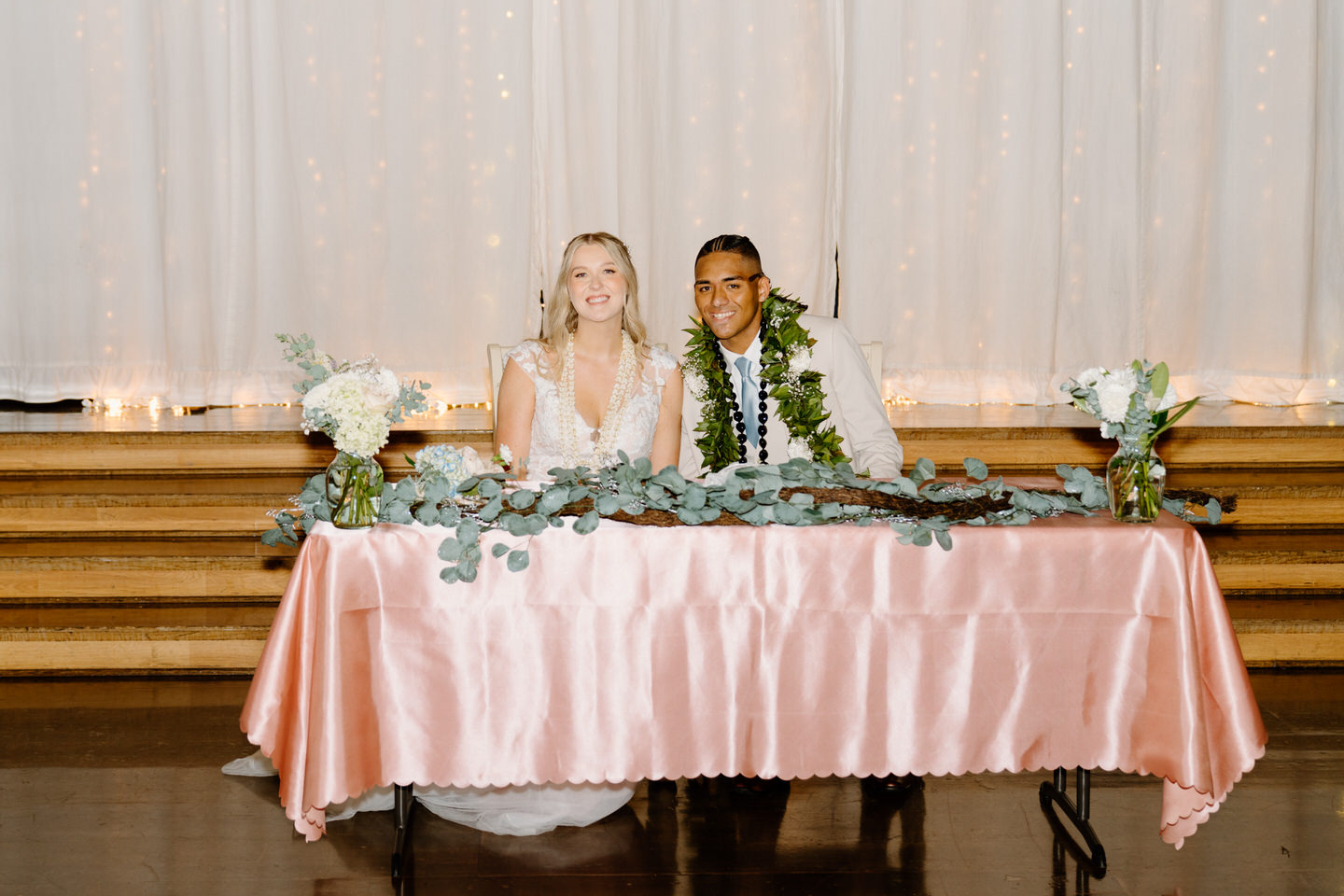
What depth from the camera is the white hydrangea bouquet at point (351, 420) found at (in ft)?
8.39

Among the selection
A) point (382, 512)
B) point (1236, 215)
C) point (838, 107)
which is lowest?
point (382, 512)

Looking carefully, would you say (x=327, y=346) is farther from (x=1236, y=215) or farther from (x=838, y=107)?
(x=1236, y=215)

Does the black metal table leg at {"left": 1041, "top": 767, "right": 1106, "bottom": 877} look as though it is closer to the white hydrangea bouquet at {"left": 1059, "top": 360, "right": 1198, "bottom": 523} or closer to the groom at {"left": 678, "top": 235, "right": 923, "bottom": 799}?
the white hydrangea bouquet at {"left": 1059, "top": 360, "right": 1198, "bottom": 523}

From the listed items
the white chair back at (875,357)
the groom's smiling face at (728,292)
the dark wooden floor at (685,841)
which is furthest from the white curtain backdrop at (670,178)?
the dark wooden floor at (685,841)

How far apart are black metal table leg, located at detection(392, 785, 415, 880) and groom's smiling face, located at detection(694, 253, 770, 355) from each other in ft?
5.37

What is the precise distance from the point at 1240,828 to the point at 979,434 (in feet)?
8.57

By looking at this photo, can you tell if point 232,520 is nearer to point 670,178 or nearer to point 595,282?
point 595,282

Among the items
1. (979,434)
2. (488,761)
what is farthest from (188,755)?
(979,434)

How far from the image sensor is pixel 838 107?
7027 mm

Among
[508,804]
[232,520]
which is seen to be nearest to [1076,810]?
[508,804]

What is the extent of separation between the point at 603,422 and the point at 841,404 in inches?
30.4

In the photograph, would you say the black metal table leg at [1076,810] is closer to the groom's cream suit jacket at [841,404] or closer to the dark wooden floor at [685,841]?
the dark wooden floor at [685,841]

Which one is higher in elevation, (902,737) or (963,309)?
(963,309)

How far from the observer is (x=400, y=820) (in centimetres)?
277
